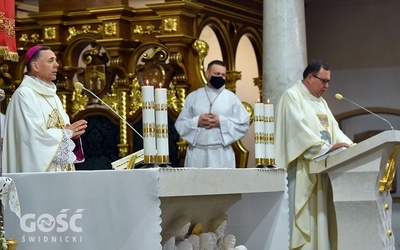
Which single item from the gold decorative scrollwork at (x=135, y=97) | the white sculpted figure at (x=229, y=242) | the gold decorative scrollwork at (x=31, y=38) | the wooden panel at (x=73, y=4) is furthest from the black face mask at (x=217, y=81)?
the white sculpted figure at (x=229, y=242)

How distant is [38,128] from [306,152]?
263cm

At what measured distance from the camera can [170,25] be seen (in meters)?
11.4

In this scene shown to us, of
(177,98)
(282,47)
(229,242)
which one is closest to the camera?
(229,242)

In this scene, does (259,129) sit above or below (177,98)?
below

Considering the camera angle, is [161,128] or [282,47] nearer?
[161,128]

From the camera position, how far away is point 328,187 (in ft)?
28.3

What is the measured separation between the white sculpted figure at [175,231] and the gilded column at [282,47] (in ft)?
15.3

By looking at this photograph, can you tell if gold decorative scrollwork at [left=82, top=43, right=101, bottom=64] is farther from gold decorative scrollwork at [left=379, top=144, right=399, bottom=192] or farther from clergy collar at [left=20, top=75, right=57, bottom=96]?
gold decorative scrollwork at [left=379, top=144, right=399, bottom=192]

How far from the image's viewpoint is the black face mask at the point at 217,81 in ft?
32.2

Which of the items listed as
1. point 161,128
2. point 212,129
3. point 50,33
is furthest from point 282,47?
point 161,128

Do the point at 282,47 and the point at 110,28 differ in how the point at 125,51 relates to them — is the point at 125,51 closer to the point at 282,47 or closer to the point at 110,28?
the point at 110,28

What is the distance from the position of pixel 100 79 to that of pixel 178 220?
20.9 feet

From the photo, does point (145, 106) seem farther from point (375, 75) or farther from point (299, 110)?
point (375, 75)

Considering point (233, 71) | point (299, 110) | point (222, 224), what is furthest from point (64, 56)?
point (222, 224)
